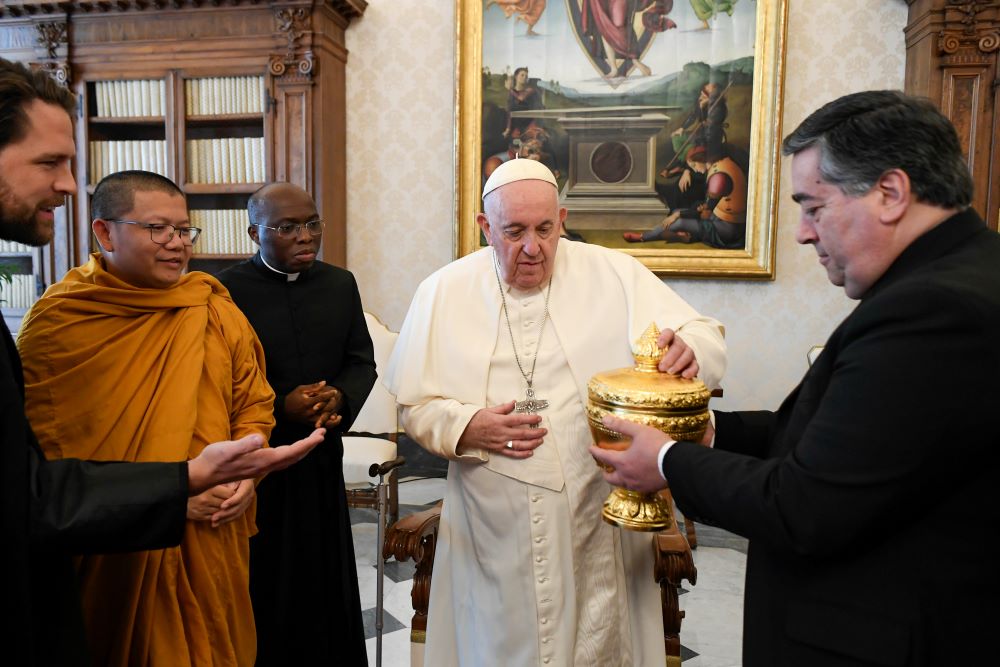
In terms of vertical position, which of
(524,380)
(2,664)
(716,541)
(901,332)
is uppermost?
(901,332)

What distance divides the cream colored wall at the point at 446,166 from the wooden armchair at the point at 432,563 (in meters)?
3.11

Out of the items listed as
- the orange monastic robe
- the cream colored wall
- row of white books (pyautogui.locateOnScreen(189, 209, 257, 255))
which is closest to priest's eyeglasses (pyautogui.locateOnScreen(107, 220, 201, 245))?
the orange monastic robe

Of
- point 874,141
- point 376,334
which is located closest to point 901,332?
point 874,141

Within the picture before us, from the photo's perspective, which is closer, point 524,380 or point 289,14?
point 524,380

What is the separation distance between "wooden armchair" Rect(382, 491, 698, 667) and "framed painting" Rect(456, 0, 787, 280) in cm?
313

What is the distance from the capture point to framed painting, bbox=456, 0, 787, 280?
5055 millimetres

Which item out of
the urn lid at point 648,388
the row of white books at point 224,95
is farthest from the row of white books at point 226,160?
the urn lid at point 648,388

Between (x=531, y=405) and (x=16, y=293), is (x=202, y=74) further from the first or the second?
(x=531, y=405)

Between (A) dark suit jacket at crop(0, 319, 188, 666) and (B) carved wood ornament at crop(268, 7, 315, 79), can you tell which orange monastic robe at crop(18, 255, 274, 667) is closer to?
(A) dark suit jacket at crop(0, 319, 188, 666)

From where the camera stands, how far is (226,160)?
17.7ft

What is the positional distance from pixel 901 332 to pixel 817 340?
4245 millimetres

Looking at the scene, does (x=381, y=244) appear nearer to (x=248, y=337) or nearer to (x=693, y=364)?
(x=248, y=337)

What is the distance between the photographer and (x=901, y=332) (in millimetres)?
1283

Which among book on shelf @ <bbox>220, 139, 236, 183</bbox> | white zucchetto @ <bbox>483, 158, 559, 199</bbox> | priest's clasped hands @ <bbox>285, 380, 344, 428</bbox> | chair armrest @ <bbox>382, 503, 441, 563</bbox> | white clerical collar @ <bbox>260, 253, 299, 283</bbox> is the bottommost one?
chair armrest @ <bbox>382, 503, 441, 563</bbox>
